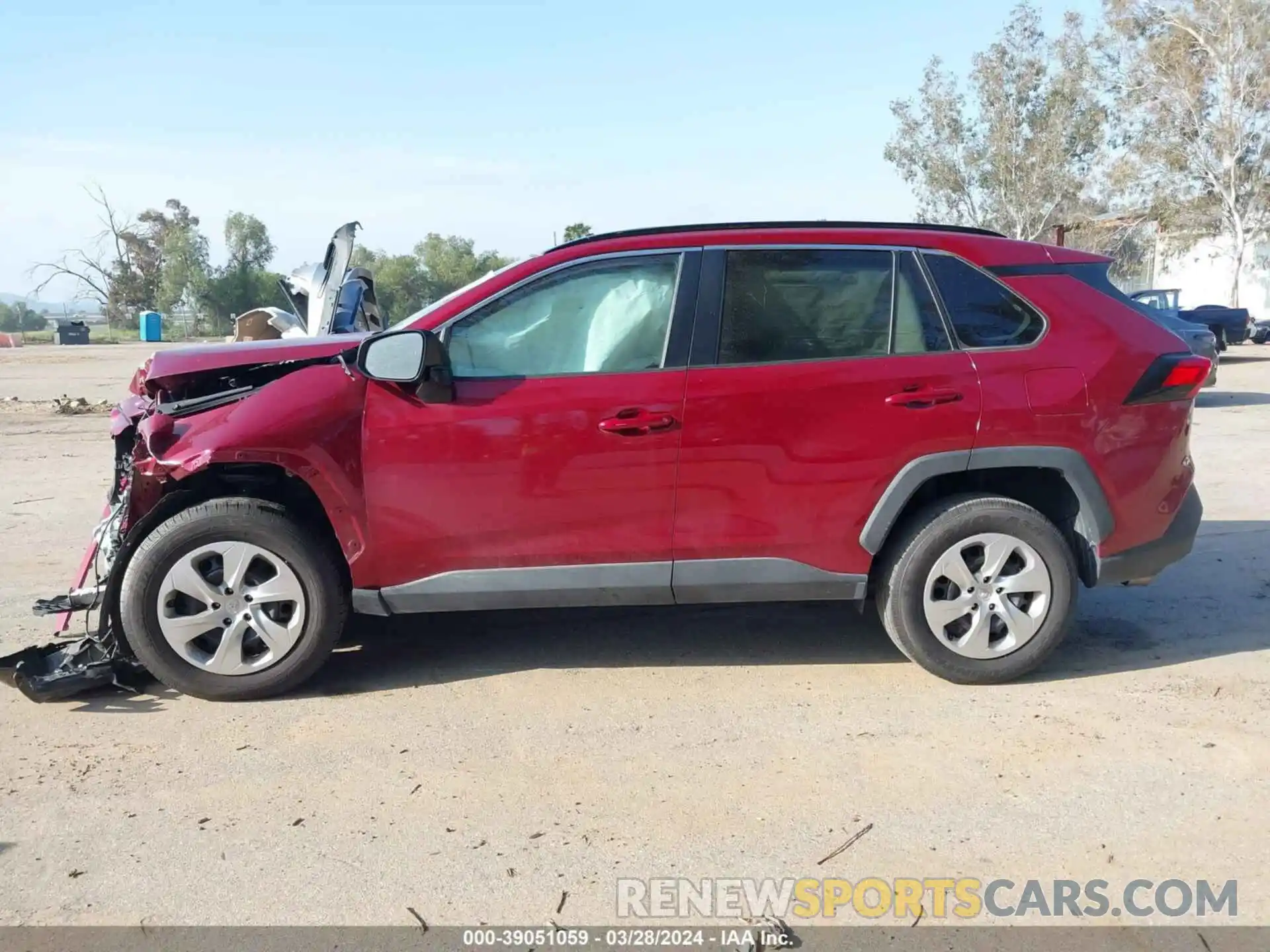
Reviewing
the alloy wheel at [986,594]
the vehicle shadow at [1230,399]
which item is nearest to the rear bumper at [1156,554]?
the alloy wheel at [986,594]

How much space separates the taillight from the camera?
446 cm

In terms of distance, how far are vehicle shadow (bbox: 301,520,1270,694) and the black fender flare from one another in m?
0.76

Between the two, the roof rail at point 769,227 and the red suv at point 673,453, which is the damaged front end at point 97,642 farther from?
the roof rail at point 769,227

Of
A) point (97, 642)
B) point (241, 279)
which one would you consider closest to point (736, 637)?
point (97, 642)

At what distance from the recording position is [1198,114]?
38.3 m

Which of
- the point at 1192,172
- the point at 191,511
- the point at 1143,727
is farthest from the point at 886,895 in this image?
the point at 1192,172

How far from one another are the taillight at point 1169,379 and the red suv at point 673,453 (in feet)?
0.05

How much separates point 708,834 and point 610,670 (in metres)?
1.48

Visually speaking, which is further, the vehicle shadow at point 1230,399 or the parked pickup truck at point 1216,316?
the parked pickup truck at point 1216,316

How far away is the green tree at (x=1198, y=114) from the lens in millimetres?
37000

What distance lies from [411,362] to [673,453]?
1.11 m

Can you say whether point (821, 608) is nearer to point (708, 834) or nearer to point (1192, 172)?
point (708, 834)

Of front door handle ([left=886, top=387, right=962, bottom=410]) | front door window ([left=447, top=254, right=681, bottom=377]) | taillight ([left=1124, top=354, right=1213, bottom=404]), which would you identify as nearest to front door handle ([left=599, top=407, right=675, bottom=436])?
front door window ([left=447, top=254, right=681, bottom=377])

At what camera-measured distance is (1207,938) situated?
2793 mm
